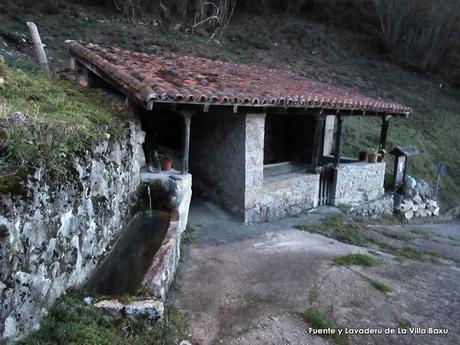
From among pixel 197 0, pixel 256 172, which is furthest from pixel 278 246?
pixel 197 0

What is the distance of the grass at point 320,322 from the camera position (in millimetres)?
3962

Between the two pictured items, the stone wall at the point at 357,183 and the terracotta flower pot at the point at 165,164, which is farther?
the stone wall at the point at 357,183

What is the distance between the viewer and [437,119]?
1794cm

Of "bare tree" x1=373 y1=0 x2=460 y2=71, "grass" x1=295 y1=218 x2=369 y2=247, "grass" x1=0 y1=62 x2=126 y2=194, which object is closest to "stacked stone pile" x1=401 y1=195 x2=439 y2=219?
"grass" x1=295 y1=218 x2=369 y2=247

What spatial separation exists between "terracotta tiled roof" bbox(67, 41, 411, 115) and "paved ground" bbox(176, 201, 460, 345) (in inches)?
92.3

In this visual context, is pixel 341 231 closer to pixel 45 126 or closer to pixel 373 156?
pixel 373 156

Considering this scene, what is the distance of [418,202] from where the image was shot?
11797 millimetres

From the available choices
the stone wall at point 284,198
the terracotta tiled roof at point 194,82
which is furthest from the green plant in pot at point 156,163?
the stone wall at point 284,198

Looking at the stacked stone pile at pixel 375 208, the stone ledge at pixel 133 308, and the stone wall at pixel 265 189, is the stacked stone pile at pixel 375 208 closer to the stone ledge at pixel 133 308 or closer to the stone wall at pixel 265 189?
the stone wall at pixel 265 189

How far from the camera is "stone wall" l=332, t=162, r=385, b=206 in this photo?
957cm

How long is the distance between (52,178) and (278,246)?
420 cm

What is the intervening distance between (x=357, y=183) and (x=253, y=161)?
3954 mm

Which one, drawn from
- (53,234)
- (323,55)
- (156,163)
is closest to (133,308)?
(53,234)

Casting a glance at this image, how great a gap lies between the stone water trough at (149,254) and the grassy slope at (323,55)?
7246 mm
